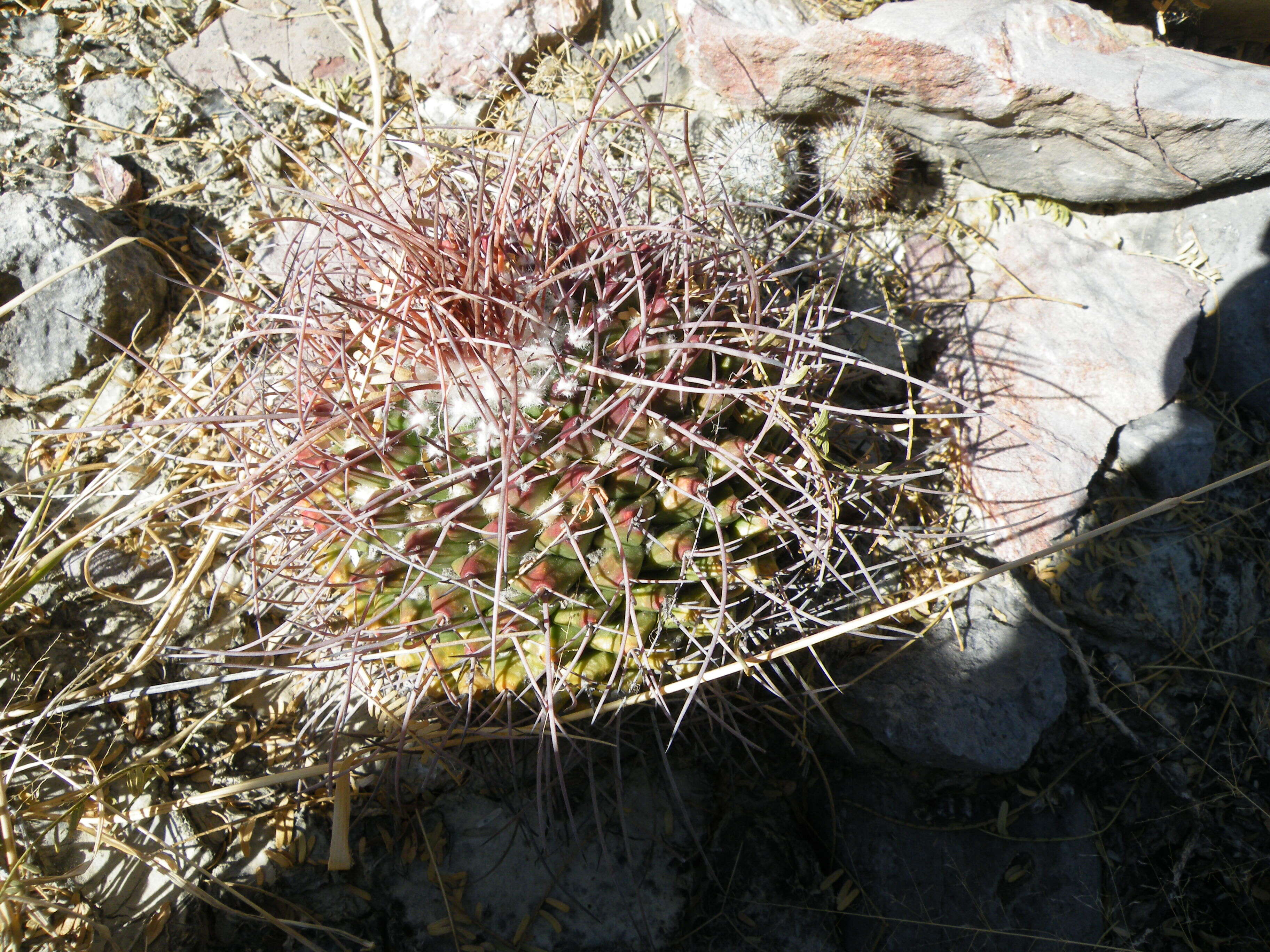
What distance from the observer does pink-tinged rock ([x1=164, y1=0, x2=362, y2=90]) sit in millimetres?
2656

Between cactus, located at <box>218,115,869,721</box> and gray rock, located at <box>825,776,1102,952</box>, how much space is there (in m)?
0.69

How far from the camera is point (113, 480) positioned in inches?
84.7

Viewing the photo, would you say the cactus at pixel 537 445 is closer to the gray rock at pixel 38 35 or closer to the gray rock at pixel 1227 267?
the gray rock at pixel 1227 267

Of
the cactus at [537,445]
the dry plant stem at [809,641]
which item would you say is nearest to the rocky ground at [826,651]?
the dry plant stem at [809,641]

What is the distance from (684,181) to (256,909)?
222 cm

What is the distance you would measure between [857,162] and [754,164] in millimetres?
317

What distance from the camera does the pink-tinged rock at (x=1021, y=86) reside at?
2.14 m

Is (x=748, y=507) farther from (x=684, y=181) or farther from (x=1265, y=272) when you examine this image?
(x=1265, y=272)

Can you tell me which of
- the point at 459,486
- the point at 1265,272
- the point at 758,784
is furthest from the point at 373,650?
the point at 1265,272

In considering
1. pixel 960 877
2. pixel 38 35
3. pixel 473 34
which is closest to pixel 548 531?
pixel 960 877

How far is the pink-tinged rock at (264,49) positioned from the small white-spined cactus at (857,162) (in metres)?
1.59

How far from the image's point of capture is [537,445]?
1376 millimetres

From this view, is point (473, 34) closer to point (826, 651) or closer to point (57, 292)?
point (57, 292)

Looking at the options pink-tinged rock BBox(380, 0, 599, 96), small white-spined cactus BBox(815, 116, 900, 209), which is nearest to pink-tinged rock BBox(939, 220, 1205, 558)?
small white-spined cactus BBox(815, 116, 900, 209)
